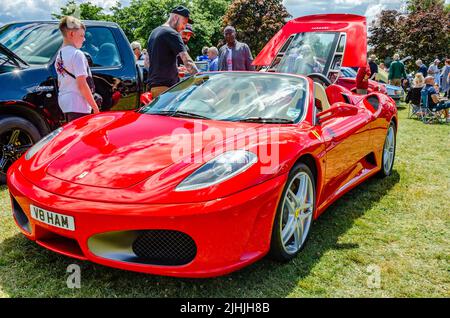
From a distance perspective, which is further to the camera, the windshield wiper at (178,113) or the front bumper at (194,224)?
the windshield wiper at (178,113)

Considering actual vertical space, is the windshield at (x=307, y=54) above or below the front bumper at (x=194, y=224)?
above

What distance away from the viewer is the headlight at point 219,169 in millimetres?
2426

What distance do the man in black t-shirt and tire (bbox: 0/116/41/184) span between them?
4.65 feet

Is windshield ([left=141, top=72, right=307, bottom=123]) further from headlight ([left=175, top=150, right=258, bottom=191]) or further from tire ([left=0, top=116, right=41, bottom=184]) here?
tire ([left=0, top=116, right=41, bottom=184])

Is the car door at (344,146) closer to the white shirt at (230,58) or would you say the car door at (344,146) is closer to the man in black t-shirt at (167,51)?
the man in black t-shirt at (167,51)

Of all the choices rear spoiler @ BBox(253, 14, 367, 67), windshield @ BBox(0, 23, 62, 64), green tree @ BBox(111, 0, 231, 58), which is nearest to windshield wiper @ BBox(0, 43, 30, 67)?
windshield @ BBox(0, 23, 62, 64)

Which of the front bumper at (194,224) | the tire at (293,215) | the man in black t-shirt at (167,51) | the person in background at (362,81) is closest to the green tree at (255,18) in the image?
the person in background at (362,81)

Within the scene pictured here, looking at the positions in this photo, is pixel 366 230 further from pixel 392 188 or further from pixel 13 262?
pixel 13 262

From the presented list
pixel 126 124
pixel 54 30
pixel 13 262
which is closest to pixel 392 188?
pixel 126 124

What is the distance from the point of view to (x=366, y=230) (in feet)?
11.9

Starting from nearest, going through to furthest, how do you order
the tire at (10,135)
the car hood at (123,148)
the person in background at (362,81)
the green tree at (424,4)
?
the car hood at (123,148)
the tire at (10,135)
the person in background at (362,81)
the green tree at (424,4)

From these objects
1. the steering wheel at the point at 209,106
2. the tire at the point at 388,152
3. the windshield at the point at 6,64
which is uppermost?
the windshield at the point at 6,64

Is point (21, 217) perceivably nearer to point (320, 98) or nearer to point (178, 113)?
point (178, 113)

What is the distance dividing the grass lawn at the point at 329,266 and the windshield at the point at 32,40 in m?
1.63
